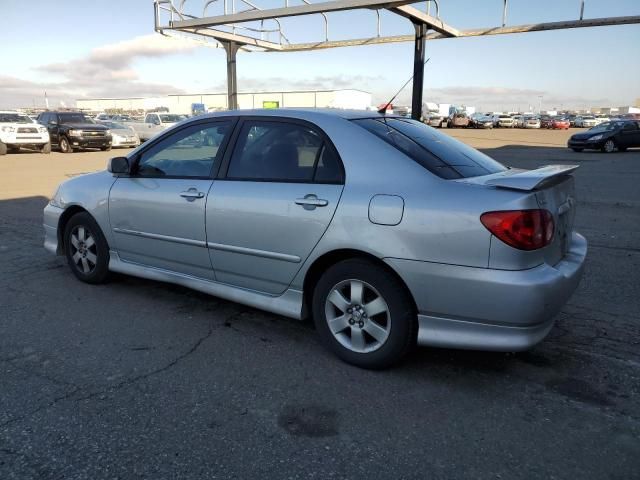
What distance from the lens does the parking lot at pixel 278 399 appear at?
2.40m

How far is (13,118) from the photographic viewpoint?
2205cm

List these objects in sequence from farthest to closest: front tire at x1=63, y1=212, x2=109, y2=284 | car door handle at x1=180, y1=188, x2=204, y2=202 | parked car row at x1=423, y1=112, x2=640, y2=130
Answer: parked car row at x1=423, y1=112, x2=640, y2=130
front tire at x1=63, y1=212, x2=109, y2=284
car door handle at x1=180, y1=188, x2=204, y2=202

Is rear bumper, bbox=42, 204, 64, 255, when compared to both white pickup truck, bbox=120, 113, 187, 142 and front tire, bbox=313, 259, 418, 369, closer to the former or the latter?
front tire, bbox=313, 259, 418, 369

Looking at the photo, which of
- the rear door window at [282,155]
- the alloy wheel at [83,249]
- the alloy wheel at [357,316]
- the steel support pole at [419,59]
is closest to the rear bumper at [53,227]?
the alloy wheel at [83,249]

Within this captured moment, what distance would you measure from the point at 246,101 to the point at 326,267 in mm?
55945

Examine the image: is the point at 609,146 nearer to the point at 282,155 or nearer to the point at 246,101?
the point at 282,155

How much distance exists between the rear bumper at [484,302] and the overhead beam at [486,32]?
12.2 m

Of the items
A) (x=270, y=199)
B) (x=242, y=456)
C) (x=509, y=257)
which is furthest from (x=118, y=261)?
(x=509, y=257)

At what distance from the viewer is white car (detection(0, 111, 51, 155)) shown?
21203mm

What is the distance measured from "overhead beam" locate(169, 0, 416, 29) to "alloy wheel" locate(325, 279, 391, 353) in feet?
32.5

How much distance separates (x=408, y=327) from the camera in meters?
3.11

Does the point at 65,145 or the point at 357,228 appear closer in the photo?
the point at 357,228

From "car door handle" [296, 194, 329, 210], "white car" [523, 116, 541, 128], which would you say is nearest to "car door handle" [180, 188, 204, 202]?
"car door handle" [296, 194, 329, 210]

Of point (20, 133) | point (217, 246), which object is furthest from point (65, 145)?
point (217, 246)
